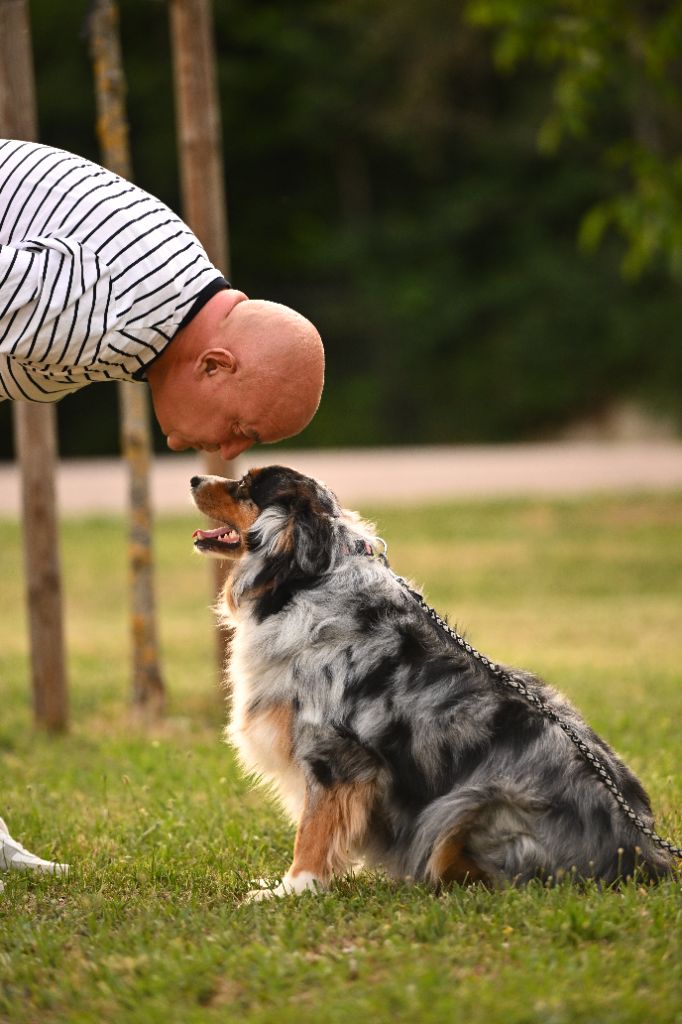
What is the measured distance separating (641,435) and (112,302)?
1023 inches

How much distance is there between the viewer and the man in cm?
335

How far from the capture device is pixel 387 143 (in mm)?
31031

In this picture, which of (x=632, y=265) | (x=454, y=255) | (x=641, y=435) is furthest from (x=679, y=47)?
(x=454, y=255)

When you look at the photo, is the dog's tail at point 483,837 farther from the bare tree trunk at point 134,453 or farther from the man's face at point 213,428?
the bare tree trunk at point 134,453

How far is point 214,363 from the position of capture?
11.8 feet

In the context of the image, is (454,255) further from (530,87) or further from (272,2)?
(272,2)

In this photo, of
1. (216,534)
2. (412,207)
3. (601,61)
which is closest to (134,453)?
(216,534)

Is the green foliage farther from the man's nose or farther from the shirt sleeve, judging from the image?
the shirt sleeve

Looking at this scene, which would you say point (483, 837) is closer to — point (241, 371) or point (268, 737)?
point (268, 737)

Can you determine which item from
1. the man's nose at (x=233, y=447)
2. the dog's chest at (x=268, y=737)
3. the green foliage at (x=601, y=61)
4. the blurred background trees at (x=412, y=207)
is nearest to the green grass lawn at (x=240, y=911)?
the dog's chest at (x=268, y=737)

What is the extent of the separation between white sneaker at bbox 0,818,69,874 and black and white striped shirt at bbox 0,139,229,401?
1.67 meters

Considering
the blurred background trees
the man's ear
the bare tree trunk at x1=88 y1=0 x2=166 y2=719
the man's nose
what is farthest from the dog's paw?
the blurred background trees

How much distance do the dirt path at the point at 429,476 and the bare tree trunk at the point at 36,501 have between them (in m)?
10.1

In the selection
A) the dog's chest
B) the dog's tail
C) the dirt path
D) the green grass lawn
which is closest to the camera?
the green grass lawn
